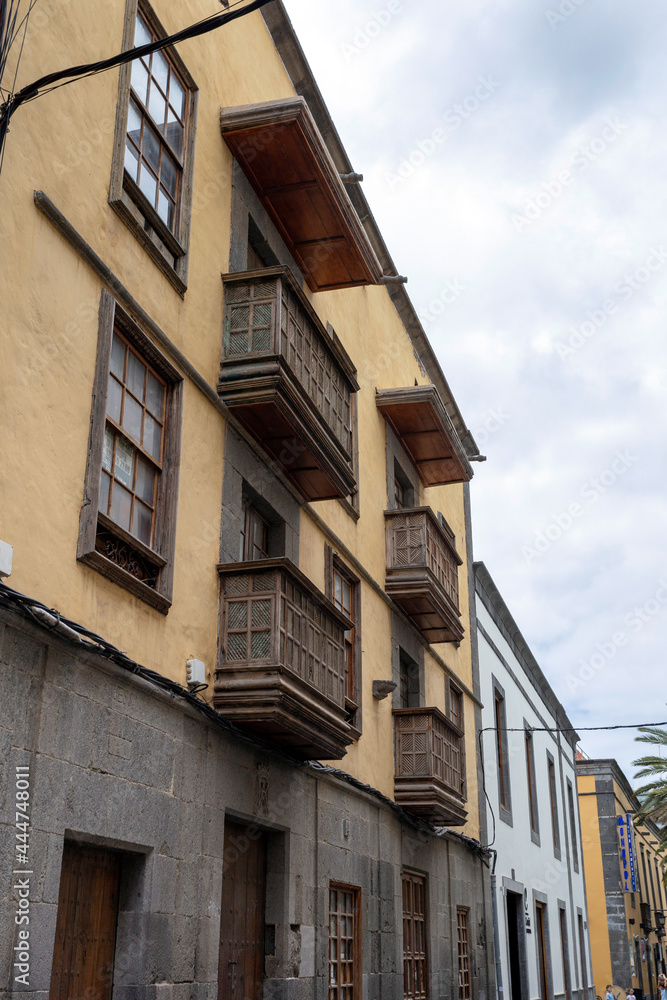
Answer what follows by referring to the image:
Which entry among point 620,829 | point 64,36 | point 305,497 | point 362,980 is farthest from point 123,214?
point 620,829

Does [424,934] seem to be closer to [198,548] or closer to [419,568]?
[419,568]

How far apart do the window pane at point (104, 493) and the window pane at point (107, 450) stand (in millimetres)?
79

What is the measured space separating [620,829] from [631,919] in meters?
3.90

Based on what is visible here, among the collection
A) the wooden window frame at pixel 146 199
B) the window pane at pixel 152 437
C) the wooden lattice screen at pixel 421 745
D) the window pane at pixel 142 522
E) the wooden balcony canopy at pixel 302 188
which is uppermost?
the wooden balcony canopy at pixel 302 188

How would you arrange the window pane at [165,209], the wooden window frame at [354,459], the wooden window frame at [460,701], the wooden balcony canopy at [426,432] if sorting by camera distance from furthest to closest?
the wooden window frame at [460,701] → the wooden balcony canopy at [426,432] → the wooden window frame at [354,459] → the window pane at [165,209]

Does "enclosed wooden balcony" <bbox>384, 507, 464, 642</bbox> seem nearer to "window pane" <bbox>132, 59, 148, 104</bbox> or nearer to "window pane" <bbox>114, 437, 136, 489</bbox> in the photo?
"window pane" <bbox>114, 437, 136, 489</bbox>

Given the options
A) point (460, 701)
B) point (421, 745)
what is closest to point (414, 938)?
point (421, 745)

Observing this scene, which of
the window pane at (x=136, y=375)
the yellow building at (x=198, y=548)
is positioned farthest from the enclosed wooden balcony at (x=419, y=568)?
the window pane at (x=136, y=375)

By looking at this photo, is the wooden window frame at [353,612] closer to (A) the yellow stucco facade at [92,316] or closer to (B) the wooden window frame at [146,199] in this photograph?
(A) the yellow stucco facade at [92,316]

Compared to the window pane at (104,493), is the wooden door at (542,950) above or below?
below

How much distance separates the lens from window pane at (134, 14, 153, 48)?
9.28 meters

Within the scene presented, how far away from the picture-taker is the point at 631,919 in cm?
4375

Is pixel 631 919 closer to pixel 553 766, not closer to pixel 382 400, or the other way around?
pixel 553 766

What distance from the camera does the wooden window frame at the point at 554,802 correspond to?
1063 inches
